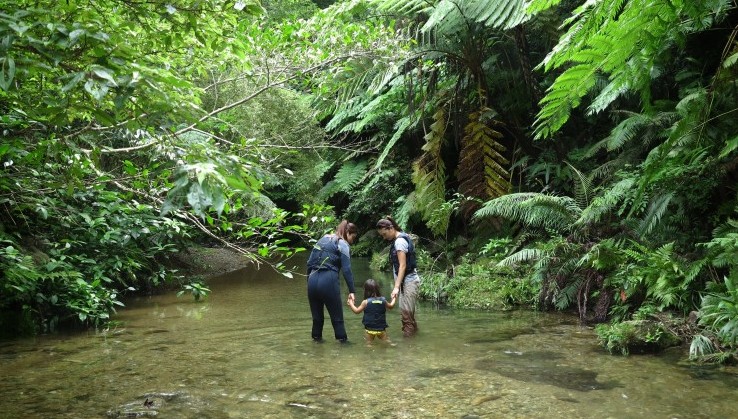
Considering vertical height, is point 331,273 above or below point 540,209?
below

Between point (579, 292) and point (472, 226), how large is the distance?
13.4 ft

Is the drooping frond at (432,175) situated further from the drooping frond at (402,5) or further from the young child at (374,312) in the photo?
the young child at (374,312)

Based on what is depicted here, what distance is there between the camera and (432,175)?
11727mm

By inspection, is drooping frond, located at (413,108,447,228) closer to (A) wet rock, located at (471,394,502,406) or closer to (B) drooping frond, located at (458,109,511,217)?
(B) drooping frond, located at (458,109,511,217)

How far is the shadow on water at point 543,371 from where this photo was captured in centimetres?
488

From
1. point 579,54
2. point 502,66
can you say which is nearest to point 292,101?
point 502,66

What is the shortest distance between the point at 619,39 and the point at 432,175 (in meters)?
6.10

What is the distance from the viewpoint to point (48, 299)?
7262 millimetres

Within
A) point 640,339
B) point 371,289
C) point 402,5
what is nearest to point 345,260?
point 371,289

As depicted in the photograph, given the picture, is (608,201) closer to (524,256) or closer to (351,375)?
(524,256)

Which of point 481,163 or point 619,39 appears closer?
Answer: point 619,39

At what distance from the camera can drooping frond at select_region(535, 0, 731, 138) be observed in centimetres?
552

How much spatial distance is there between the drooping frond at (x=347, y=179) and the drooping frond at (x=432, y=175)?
4.91 m

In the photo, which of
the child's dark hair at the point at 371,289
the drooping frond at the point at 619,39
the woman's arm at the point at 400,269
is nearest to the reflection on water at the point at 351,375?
the child's dark hair at the point at 371,289
